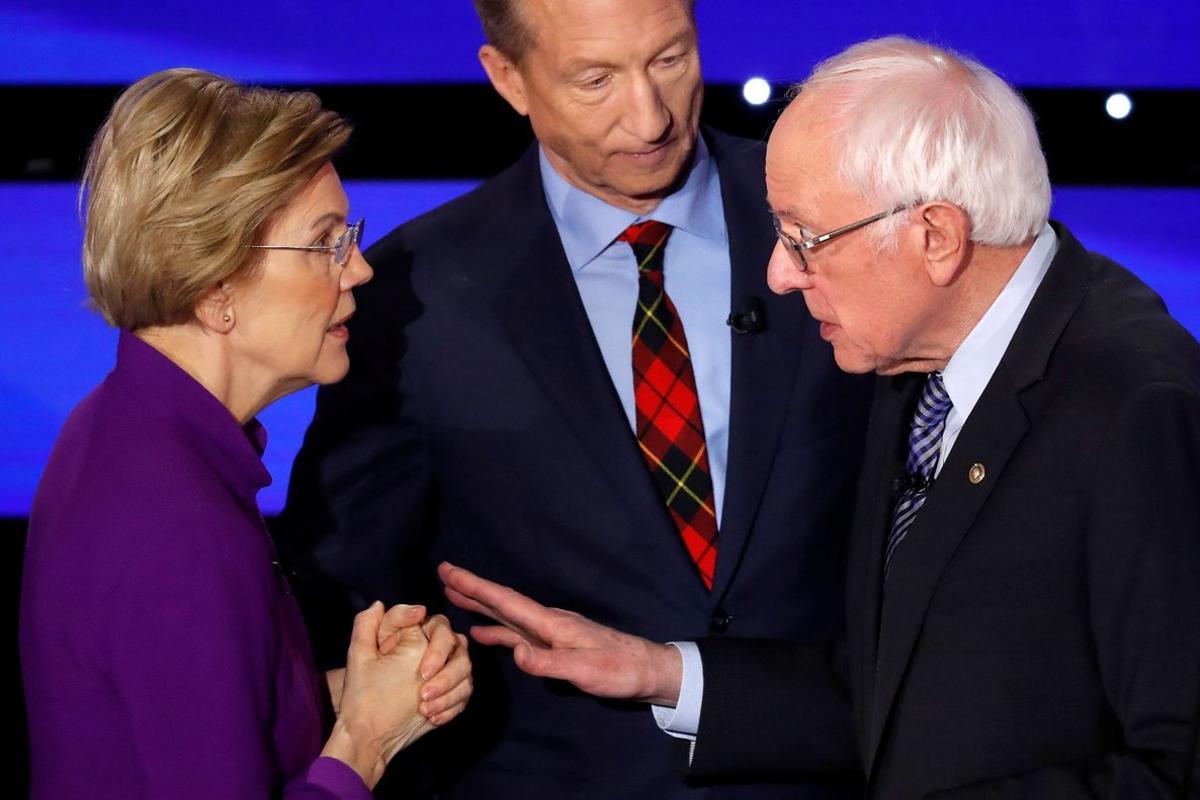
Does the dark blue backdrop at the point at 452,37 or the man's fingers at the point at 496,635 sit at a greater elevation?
the dark blue backdrop at the point at 452,37

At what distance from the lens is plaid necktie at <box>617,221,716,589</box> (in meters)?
2.44

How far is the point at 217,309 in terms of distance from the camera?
2.01m

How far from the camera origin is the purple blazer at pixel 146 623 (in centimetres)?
178

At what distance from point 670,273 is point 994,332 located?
0.67m

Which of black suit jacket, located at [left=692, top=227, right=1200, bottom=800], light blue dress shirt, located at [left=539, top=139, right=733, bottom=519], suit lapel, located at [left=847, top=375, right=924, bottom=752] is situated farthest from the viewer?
light blue dress shirt, located at [left=539, top=139, right=733, bottom=519]

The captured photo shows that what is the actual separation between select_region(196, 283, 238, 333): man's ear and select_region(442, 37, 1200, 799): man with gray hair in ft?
2.33

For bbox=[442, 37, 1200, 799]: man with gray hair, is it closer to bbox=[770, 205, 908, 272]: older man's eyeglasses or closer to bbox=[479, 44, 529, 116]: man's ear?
bbox=[770, 205, 908, 272]: older man's eyeglasses

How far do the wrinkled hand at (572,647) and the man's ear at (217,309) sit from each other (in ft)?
1.76

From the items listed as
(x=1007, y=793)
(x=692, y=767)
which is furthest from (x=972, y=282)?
(x=692, y=767)

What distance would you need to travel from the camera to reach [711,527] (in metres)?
2.44

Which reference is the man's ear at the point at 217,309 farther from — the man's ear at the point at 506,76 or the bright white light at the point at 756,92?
the bright white light at the point at 756,92

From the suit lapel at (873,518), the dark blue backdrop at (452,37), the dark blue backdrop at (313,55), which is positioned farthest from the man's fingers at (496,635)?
the dark blue backdrop at (452,37)

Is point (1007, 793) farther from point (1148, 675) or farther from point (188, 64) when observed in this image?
point (188, 64)

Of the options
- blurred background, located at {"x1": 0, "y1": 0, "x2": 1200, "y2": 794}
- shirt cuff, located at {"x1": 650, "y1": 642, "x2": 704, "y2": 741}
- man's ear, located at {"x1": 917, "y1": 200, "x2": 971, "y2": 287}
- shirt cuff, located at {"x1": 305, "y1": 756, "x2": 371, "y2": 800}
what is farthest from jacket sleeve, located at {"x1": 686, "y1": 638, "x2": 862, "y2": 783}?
blurred background, located at {"x1": 0, "y1": 0, "x2": 1200, "y2": 794}
